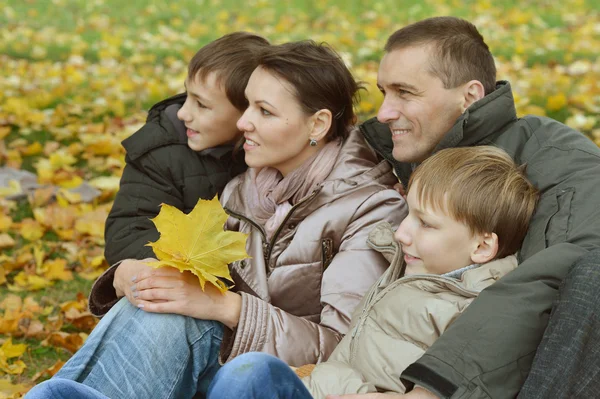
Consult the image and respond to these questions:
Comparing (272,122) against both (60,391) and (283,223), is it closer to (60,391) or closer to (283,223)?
(283,223)

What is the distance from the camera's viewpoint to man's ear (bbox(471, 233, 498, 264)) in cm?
233

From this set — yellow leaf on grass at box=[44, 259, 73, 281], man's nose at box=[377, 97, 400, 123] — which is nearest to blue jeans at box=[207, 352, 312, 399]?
man's nose at box=[377, 97, 400, 123]

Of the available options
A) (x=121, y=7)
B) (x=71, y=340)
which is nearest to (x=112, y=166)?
(x=71, y=340)

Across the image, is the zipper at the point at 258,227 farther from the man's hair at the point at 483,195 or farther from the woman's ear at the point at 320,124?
the man's hair at the point at 483,195

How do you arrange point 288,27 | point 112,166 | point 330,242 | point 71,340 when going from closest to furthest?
1. point 330,242
2. point 71,340
3. point 112,166
4. point 288,27

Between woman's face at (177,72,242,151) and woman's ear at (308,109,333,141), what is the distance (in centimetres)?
45

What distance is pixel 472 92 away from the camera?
282 centimetres

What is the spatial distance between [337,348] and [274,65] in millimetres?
1009

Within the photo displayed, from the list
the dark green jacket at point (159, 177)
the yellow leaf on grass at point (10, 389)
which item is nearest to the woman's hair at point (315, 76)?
the dark green jacket at point (159, 177)

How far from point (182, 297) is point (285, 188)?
23.6 inches

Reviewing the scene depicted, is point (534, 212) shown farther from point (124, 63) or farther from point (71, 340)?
point (124, 63)

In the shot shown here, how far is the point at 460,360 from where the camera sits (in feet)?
6.40

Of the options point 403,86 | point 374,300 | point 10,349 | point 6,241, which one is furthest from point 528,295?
point 6,241

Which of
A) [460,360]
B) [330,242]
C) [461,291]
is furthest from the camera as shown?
[330,242]
